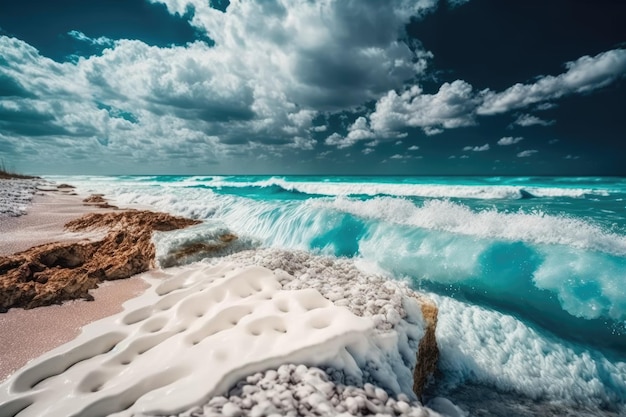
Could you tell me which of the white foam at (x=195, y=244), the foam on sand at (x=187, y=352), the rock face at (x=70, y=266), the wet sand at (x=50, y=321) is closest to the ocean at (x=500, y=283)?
the white foam at (x=195, y=244)

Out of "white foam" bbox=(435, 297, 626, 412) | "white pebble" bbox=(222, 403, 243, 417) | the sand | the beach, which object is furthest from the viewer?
the sand

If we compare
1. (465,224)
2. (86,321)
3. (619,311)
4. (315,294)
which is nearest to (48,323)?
(86,321)

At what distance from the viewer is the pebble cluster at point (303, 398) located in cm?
170

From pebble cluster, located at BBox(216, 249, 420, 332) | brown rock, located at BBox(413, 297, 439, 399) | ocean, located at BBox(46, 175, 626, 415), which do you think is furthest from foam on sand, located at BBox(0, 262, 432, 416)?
ocean, located at BBox(46, 175, 626, 415)

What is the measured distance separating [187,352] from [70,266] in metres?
3.44

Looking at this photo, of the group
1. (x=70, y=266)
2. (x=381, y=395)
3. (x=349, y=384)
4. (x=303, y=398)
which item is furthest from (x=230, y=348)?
(x=70, y=266)

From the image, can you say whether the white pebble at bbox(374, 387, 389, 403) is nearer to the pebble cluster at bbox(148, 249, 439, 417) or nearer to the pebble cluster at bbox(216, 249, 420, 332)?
the pebble cluster at bbox(148, 249, 439, 417)

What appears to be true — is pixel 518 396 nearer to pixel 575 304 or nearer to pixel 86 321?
pixel 575 304

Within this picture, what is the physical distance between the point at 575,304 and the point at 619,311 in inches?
20.8

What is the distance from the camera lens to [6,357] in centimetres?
242

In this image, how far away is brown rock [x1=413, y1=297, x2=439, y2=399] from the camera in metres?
2.65

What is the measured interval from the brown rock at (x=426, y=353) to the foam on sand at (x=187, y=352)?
0.24m

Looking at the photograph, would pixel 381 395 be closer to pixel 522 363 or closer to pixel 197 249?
pixel 522 363

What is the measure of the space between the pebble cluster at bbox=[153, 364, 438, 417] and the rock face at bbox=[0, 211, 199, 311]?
2.87m
